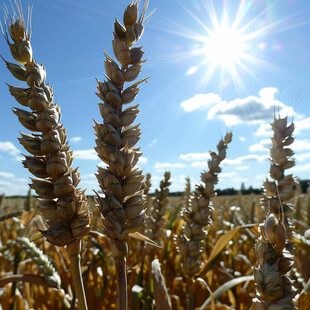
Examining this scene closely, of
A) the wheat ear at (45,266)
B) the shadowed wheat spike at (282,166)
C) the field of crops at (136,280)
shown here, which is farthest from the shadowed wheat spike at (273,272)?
the wheat ear at (45,266)

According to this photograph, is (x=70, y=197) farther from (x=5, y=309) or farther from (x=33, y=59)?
(x=5, y=309)

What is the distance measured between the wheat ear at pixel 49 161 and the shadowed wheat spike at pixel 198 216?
37.4 inches

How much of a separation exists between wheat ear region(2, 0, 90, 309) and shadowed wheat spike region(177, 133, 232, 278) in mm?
950

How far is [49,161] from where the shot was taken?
2.29ft

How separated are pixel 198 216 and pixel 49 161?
3.35 ft

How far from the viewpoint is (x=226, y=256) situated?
10.1 feet

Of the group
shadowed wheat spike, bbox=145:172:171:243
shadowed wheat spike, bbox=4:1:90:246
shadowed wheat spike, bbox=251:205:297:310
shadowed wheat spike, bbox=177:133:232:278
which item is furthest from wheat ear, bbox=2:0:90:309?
shadowed wheat spike, bbox=145:172:171:243

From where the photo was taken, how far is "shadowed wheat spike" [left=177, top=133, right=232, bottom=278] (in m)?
1.58

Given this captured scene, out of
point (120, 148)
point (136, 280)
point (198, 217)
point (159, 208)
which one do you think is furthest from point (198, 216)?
point (120, 148)

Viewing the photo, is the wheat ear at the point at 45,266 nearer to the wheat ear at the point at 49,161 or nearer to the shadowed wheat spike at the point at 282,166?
the wheat ear at the point at 49,161

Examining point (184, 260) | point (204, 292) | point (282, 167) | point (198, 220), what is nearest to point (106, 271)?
point (204, 292)

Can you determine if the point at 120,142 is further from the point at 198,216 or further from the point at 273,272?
the point at 198,216

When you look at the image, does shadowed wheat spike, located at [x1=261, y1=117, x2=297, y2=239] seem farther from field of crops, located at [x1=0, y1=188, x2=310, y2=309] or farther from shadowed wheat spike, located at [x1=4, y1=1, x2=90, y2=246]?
shadowed wheat spike, located at [x1=4, y1=1, x2=90, y2=246]

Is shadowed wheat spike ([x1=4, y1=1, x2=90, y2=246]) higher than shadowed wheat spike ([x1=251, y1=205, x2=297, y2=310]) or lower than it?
higher
